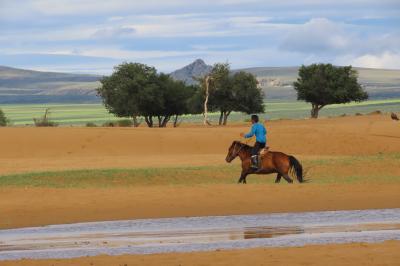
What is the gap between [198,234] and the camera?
1830 centimetres

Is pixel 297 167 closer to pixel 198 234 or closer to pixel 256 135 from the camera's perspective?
pixel 256 135

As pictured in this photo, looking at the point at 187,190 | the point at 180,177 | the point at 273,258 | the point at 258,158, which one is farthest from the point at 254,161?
the point at 273,258

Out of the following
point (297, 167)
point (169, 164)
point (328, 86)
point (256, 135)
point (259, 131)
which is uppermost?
point (259, 131)

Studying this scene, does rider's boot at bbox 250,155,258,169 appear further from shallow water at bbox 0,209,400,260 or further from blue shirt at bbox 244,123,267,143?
shallow water at bbox 0,209,400,260

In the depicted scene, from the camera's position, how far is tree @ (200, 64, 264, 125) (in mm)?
86312

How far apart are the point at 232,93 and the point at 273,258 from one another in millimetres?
73881

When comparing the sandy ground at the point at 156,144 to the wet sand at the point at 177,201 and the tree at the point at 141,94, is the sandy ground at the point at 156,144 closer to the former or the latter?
the wet sand at the point at 177,201

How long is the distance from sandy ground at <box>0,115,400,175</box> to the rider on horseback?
15129 mm

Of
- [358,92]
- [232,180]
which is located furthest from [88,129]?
[358,92]

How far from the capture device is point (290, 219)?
20953mm

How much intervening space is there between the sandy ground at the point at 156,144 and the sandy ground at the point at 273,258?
2743cm

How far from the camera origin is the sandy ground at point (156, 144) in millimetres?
45906

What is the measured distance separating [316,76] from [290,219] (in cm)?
7388

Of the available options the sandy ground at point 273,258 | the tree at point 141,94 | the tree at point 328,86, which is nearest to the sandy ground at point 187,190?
the sandy ground at point 273,258
